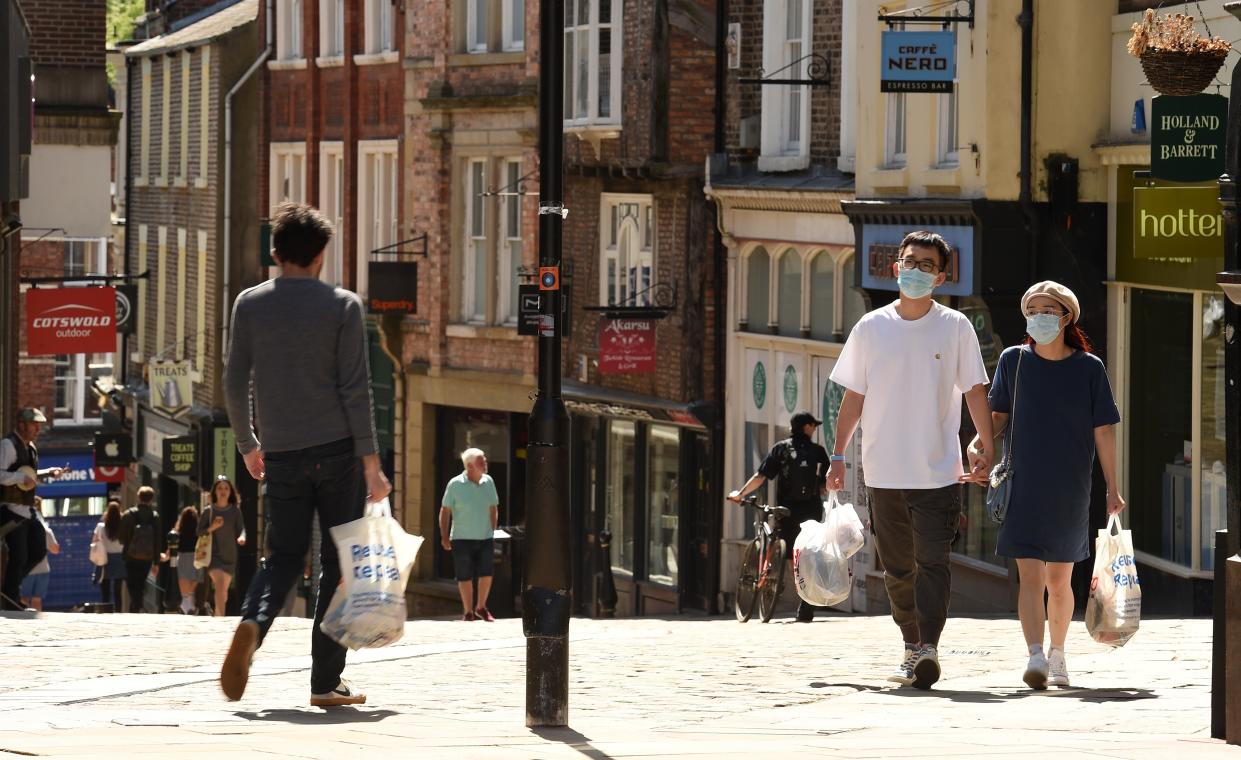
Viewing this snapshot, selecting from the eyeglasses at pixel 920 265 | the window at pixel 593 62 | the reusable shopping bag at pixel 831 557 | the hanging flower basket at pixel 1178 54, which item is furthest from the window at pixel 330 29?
the eyeglasses at pixel 920 265

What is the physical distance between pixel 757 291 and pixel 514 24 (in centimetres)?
752

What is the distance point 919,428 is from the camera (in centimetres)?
1016

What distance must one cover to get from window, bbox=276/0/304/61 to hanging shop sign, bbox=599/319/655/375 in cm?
1282

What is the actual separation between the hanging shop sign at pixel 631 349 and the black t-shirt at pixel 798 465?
11139 millimetres

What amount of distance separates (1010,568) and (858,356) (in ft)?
35.2

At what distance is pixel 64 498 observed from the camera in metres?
55.1

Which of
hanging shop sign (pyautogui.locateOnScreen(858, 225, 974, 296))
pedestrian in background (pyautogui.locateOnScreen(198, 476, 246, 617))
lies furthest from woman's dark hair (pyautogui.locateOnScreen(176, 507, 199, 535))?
hanging shop sign (pyautogui.locateOnScreen(858, 225, 974, 296))

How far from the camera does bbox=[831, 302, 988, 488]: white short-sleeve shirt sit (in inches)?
400

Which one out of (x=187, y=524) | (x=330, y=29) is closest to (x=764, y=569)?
(x=187, y=524)

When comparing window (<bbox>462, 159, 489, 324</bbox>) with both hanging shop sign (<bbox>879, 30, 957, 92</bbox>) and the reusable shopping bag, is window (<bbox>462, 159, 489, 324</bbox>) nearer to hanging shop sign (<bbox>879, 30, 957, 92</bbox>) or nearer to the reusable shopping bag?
hanging shop sign (<bbox>879, 30, 957, 92</bbox>)

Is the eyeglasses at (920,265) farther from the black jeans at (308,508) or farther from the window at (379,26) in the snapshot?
the window at (379,26)

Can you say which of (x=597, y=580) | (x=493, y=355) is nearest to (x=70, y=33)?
(x=493, y=355)

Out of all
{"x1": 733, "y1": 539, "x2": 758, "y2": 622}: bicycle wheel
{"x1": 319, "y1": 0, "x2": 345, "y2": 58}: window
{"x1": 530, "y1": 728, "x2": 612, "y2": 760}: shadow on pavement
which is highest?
{"x1": 319, "y1": 0, "x2": 345, "y2": 58}: window

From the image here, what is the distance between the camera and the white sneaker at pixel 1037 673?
9922 mm
